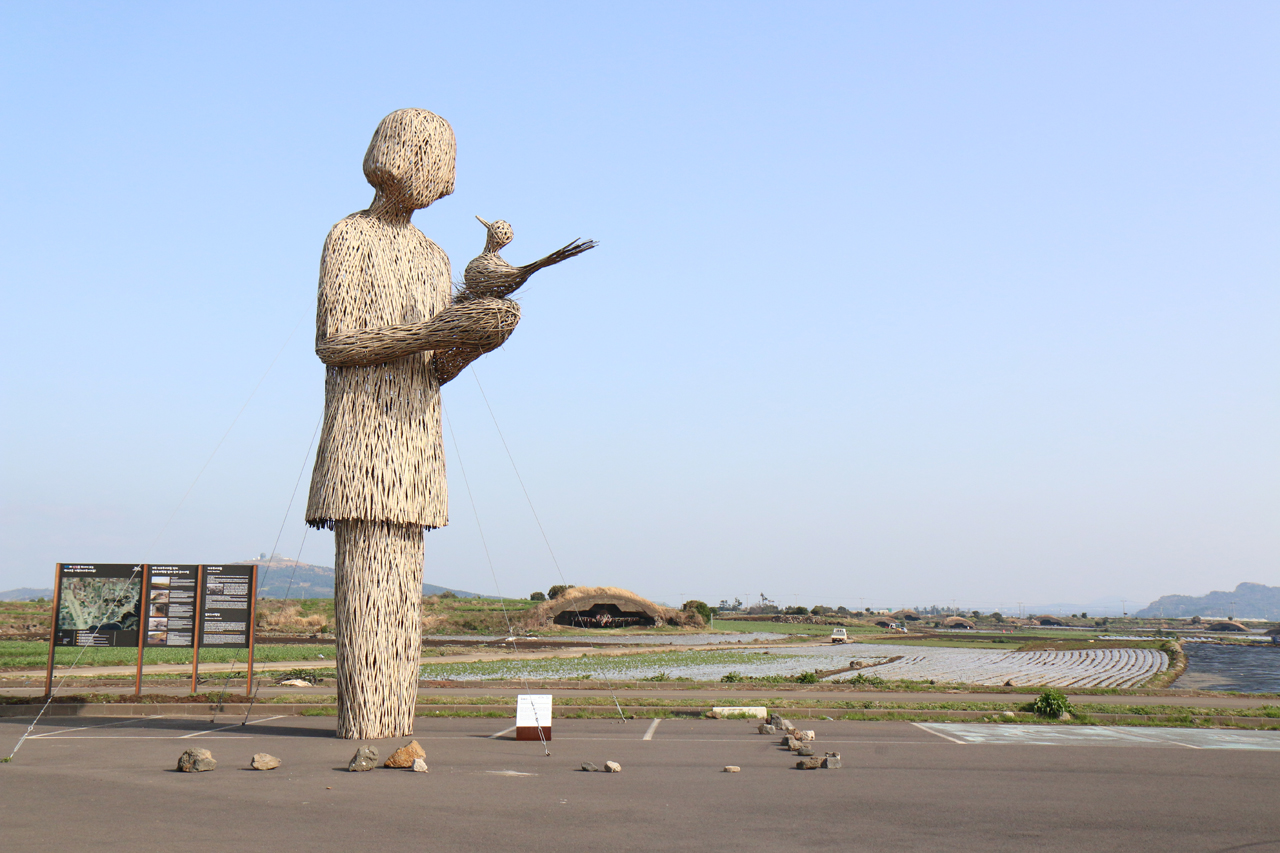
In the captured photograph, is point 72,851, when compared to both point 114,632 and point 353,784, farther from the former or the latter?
point 114,632

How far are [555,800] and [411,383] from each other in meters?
5.46

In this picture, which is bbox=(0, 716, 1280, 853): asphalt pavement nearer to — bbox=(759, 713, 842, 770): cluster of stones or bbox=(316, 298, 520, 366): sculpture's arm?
bbox=(759, 713, 842, 770): cluster of stones

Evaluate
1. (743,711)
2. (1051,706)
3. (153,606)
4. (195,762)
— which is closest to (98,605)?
(153,606)

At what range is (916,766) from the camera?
9.26m

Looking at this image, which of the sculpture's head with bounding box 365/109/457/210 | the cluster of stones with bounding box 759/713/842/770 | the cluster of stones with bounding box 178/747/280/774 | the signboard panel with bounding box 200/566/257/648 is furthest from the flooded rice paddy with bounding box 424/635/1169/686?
the sculpture's head with bounding box 365/109/457/210

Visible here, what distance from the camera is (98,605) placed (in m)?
15.5

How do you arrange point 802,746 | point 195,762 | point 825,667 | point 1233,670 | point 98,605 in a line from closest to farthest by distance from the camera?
1. point 195,762
2. point 802,746
3. point 98,605
4. point 825,667
5. point 1233,670

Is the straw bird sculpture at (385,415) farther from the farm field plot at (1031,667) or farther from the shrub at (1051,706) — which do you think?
the farm field plot at (1031,667)

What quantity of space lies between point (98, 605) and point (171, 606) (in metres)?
1.12

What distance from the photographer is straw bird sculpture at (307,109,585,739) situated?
10414mm

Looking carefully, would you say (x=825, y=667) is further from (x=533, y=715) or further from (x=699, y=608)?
(x=699, y=608)

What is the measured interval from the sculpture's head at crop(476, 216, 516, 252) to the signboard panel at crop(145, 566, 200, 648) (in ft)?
30.1

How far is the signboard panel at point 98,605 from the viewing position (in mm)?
15305

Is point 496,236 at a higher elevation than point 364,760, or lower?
higher
